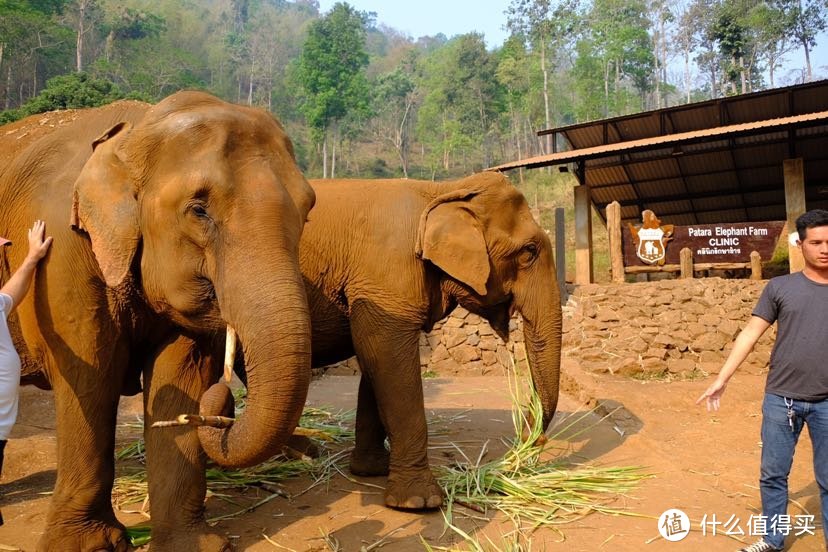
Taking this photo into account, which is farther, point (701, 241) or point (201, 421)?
point (701, 241)

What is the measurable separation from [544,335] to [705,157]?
11.4 meters

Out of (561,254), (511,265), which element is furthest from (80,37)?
(511,265)

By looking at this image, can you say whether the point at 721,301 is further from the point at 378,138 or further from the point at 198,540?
the point at 378,138

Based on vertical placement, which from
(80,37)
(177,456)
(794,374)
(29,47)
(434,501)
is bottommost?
(434,501)

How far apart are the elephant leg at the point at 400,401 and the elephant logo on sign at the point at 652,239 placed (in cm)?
906

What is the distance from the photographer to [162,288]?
10.2 ft

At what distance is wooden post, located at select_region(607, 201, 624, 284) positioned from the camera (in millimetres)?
12773

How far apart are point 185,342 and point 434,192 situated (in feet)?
8.57

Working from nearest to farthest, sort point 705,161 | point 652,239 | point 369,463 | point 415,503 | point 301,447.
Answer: point 415,503
point 369,463
point 301,447
point 652,239
point 705,161

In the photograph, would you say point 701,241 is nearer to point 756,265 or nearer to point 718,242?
point 718,242

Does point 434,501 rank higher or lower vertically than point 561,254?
lower

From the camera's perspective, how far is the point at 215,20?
85250 millimetres

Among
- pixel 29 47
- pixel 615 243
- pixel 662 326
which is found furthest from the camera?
pixel 29 47

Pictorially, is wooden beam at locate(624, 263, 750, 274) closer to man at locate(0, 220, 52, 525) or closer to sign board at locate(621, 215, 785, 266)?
sign board at locate(621, 215, 785, 266)
